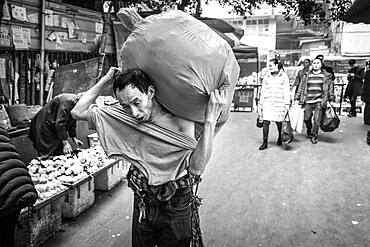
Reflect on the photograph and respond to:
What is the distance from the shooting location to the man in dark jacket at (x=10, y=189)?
186cm

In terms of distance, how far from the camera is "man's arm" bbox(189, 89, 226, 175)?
1684mm

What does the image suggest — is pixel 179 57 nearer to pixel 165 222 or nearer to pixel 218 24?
pixel 165 222

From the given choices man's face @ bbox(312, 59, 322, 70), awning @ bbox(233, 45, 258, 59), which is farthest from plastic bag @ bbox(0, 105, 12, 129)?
awning @ bbox(233, 45, 258, 59)

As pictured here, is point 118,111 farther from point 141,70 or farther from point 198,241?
point 198,241

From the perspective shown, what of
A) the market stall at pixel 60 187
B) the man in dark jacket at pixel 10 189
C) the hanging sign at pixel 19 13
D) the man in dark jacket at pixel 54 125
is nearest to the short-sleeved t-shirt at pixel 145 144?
the man in dark jacket at pixel 10 189

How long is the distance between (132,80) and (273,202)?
3380 mm

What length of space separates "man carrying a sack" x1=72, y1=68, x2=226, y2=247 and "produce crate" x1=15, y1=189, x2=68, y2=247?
5.11ft

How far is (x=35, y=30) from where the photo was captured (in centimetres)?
575

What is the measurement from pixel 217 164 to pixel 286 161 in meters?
1.28

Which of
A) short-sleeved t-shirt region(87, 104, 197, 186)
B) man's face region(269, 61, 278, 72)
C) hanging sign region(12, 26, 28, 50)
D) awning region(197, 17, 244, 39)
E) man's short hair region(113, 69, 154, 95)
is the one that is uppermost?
awning region(197, 17, 244, 39)

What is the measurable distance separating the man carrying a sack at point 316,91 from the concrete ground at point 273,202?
2.55 feet

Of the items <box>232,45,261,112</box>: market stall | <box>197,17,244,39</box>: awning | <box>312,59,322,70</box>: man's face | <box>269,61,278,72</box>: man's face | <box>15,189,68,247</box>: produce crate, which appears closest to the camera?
<box>15,189,68,247</box>: produce crate

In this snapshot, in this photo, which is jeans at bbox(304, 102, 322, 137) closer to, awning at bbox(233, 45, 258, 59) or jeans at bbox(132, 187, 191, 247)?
jeans at bbox(132, 187, 191, 247)

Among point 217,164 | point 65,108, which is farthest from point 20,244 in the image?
point 217,164
